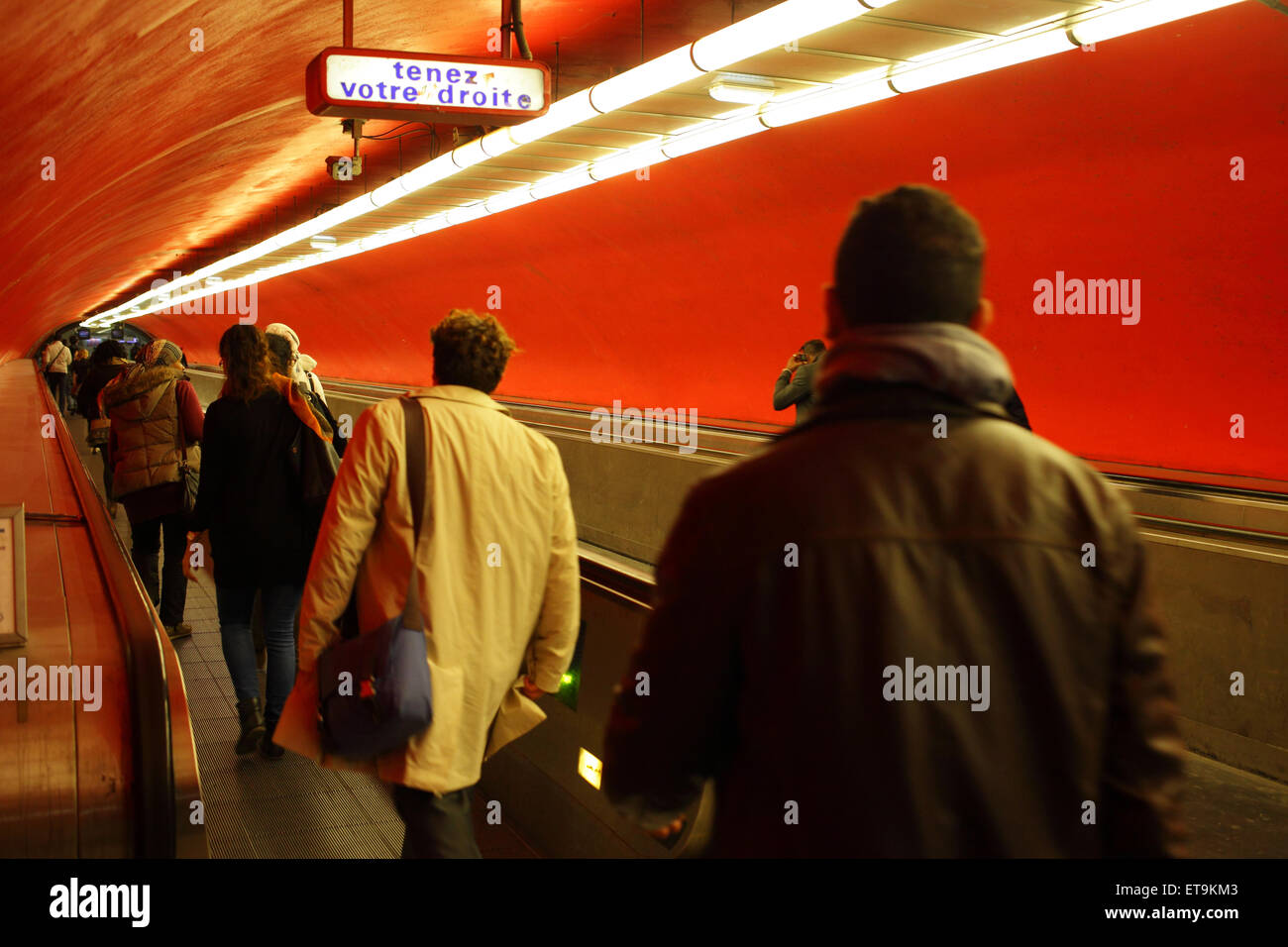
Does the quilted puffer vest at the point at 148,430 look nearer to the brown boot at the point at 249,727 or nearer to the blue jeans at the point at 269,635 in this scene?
the blue jeans at the point at 269,635

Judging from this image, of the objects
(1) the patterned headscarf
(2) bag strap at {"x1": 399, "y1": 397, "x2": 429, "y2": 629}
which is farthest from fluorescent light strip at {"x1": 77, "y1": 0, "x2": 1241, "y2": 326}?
(2) bag strap at {"x1": 399, "y1": 397, "x2": 429, "y2": 629}

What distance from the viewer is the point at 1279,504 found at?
6.09 metres

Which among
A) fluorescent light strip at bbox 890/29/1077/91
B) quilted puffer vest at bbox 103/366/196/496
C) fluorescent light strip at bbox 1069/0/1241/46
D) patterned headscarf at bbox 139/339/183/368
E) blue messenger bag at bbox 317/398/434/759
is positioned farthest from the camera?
patterned headscarf at bbox 139/339/183/368

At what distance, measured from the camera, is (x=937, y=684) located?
57.9 inches

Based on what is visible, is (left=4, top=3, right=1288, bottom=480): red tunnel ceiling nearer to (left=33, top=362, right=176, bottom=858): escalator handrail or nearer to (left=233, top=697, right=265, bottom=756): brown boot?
(left=233, top=697, right=265, bottom=756): brown boot

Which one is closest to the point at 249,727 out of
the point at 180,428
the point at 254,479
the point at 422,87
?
the point at 254,479

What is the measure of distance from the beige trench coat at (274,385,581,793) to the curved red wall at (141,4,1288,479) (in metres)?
5.38

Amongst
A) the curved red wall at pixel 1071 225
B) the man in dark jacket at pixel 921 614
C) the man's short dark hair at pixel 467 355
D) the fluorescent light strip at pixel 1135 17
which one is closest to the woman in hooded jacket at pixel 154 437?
the man's short dark hair at pixel 467 355

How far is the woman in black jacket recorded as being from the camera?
4582 millimetres

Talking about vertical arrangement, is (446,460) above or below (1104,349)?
below
